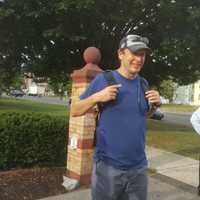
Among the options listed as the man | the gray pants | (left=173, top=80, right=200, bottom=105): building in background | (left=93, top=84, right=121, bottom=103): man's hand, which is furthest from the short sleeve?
(left=173, top=80, right=200, bottom=105): building in background

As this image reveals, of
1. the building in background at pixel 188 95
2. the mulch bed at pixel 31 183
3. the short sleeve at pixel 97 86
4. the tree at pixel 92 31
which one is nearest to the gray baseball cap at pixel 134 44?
the short sleeve at pixel 97 86

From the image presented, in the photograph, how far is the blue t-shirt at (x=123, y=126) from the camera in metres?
3.45

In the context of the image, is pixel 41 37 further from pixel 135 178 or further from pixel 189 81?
pixel 135 178

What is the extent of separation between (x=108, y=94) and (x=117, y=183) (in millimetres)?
715

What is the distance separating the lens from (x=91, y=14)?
14516 millimetres

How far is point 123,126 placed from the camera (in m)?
3.44

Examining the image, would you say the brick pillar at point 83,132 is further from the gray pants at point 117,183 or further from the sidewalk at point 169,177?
the gray pants at point 117,183

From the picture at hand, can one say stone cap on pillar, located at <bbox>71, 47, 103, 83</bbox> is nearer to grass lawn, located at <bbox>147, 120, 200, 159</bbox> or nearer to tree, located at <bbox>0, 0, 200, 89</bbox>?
grass lawn, located at <bbox>147, 120, 200, 159</bbox>

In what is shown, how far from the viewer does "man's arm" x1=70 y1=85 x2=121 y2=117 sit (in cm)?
335

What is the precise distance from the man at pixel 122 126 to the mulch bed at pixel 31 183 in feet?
10.4

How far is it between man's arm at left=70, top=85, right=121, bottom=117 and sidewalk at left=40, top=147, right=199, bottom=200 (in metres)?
3.18

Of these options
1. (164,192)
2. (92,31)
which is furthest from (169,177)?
(92,31)

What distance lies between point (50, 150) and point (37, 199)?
1.80 metres

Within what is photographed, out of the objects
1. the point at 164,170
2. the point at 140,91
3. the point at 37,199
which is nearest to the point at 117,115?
the point at 140,91
